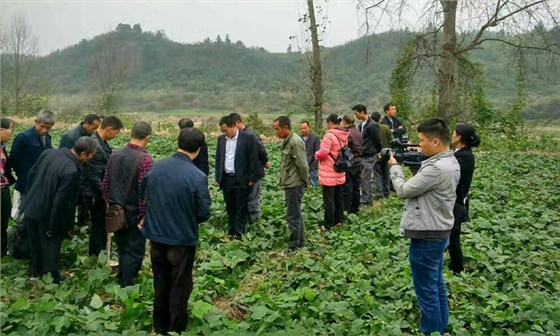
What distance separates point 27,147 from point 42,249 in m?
1.71

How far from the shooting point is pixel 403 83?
747 inches

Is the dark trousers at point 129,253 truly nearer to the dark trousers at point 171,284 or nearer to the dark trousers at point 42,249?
the dark trousers at point 42,249

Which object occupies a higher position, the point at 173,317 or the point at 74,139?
the point at 74,139

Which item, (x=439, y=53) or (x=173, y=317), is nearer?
(x=173, y=317)

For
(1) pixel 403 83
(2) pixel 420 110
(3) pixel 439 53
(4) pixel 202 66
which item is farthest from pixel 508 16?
(4) pixel 202 66

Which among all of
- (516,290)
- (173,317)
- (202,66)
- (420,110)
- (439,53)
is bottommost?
(516,290)

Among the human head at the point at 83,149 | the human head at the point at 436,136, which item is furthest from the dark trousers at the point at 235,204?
the human head at the point at 436,136

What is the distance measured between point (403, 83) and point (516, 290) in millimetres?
14657

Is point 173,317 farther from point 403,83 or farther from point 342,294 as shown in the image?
point 403,83

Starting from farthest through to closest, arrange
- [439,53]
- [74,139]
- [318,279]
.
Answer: [439,53], [74,139], [318,279]

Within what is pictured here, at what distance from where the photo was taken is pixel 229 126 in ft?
23.4

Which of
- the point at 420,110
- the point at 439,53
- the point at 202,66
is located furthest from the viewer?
the point at 202,66

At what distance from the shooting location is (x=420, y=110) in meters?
22.0

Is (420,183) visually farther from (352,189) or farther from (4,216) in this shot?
(4,216)
